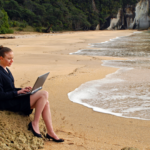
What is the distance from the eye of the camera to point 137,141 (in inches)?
112

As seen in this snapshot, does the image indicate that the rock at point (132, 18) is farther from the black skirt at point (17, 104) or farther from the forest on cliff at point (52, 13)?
the black skirt at point (17, 104)

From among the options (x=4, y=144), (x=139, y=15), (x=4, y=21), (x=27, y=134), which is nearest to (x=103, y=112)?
(x=27, y=134)

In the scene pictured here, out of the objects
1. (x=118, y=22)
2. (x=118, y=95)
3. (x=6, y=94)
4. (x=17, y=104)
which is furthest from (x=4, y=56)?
(x=118, y=22)

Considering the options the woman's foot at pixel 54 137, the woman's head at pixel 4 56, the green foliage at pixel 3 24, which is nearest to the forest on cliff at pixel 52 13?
the green foliage at pixel 3 24

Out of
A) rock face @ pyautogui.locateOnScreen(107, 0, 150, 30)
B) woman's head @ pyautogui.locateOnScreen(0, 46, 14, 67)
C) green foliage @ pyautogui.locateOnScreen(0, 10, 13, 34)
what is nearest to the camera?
woman's head @ pyautogui.locateOnScreen(0, 46, 14, 67)

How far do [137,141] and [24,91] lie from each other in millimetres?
1603

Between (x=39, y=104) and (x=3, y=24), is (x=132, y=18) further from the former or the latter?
(x=39, y=104)

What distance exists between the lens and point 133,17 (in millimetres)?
Result: 83250

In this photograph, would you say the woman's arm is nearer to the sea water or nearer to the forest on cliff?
the sea water

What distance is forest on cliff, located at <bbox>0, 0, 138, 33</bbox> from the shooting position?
4038cm

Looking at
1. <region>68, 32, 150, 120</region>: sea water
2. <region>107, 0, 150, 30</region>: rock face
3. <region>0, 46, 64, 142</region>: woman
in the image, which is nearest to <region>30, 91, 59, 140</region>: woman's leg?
<region>0, 46, 64, 142</region>: woman

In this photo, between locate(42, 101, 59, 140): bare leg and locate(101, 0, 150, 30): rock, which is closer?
locate(42, 101, 59, 140): bare leg

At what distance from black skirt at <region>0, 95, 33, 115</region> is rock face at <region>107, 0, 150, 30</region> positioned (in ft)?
255

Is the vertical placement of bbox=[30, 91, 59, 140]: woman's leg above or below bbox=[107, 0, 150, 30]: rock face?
below
